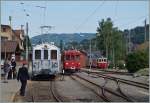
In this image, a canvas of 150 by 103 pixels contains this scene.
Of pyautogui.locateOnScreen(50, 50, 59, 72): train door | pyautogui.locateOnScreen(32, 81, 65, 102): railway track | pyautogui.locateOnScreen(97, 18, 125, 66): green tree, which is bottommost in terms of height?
pyautogui.locateOnScreen(32, 81, 65, 102): railway track

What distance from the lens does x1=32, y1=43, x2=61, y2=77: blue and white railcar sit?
124 ft

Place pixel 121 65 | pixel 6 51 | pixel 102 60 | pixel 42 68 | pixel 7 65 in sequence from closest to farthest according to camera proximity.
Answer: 1. pixel 7 65
2. pixel 42 68
3. pixel 6 51
4. pixel 121 65
5. pixel 102 60

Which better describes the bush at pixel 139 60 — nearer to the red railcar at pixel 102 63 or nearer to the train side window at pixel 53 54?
the train side window at pixel 53 54

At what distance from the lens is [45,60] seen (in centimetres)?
3838

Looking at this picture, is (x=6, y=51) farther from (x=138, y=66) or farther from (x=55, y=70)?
(x=55, y=70)

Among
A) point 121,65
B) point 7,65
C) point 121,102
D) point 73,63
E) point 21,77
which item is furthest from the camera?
point 121,65

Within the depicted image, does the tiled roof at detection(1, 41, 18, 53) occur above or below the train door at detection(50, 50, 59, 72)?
above

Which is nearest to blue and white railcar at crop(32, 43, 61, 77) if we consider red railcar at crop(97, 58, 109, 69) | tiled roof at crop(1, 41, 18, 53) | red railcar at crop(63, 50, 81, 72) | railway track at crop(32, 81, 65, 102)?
railway track at crop(32, 81, 65, 102)

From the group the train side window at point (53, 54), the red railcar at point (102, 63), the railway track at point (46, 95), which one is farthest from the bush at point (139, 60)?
the red railcar at point (102, 63)

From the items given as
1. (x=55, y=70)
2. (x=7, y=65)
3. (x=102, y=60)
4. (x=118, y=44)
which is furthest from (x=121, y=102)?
(x=118, y=44)

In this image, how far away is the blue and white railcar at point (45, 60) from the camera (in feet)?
124

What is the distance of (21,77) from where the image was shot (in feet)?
74.4

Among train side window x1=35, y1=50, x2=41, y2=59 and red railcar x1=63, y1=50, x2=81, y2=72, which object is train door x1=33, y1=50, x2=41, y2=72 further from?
red railcar x1=63, y1=50, x2=81, y2=72

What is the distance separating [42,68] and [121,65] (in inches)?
1979
